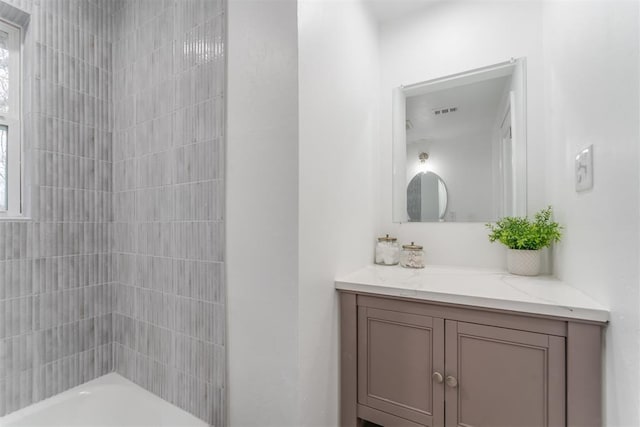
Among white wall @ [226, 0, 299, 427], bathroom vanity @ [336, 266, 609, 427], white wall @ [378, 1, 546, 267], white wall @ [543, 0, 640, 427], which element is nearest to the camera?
white wall @ [543, 0, 640, 427]

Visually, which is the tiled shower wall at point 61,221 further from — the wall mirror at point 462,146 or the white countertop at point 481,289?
the wall mirror at point 462,146

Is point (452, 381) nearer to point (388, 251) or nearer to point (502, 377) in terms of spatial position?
point (502, 377)

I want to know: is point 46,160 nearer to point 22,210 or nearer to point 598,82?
point 22,210

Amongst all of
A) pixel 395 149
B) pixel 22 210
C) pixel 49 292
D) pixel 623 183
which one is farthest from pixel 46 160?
pixel 623 183

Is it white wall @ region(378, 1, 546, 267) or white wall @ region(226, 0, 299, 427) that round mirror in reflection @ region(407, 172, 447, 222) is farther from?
white wall @ region(226, 0, 299, 427)

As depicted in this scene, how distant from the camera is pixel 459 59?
1.60 m

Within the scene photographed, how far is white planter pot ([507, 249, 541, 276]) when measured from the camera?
1.31 metres

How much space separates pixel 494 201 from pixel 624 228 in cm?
82

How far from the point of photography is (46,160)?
132cm

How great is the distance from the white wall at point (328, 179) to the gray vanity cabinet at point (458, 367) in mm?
131

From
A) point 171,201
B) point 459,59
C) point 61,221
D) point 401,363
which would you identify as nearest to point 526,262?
point 401,363

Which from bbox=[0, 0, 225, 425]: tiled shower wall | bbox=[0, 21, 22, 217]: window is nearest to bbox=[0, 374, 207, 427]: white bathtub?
bbox=[0, 0, 225, 425]: tiled shower wall

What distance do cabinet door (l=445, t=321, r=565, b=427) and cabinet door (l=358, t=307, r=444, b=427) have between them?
0.15 feet

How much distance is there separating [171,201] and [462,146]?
1.54m
